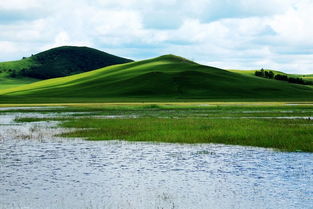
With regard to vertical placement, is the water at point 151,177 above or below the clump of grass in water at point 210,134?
below

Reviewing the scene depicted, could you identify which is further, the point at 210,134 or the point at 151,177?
the point at 210,134

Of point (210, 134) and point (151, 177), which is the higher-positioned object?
point (210, 134)

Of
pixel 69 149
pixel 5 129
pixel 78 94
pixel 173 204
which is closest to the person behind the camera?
pixel 173 204

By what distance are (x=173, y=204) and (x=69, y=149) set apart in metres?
16.7

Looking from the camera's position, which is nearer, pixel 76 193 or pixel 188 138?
pixel 76 193

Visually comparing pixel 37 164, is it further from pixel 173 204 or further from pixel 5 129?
pixel 5 129

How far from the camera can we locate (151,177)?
24.7 metres

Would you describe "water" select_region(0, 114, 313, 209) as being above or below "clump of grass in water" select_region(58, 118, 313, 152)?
below

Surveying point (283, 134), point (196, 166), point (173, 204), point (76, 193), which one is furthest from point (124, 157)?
point (283, 134)

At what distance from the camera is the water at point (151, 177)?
20.0 meters

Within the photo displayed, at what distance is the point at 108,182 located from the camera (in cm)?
2361

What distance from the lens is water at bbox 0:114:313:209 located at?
20.0 m

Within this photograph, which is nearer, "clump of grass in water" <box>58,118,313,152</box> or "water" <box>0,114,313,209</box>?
"water" <box>0,114,313,209</box>

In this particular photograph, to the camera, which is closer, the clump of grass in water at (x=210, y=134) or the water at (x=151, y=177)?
the water at (x=151, y=177)
